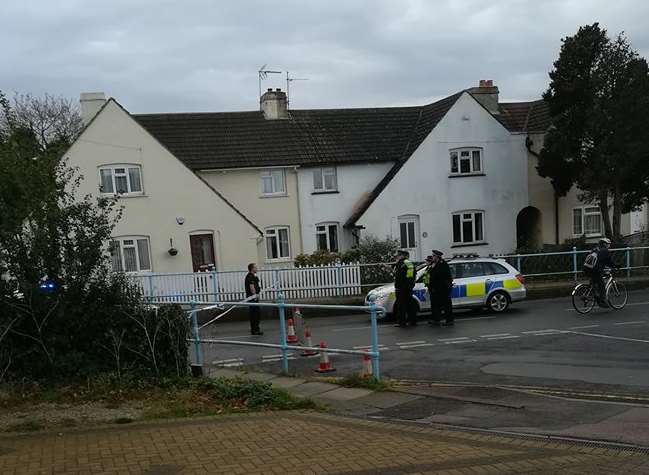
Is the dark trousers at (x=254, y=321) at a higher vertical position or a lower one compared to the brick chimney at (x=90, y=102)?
lower

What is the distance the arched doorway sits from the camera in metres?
28.4

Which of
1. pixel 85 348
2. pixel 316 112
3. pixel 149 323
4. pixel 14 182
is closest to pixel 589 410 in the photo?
pixel 149 323

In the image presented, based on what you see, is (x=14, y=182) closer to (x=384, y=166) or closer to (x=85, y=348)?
(x=85, y=348)

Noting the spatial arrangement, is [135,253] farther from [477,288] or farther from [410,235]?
[477,288]

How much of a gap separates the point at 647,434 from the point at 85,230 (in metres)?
6.96

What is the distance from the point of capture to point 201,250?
2495 cm

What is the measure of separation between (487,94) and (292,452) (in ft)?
89.4

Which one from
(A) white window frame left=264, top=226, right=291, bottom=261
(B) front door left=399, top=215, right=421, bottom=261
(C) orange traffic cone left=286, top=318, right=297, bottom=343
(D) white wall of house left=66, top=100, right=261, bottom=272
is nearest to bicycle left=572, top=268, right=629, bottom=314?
(C) orange traffic cone left=286, top=318, right=297, bottom=343

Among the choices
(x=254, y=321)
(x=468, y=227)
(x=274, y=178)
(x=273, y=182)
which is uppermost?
(x=274, y=178)

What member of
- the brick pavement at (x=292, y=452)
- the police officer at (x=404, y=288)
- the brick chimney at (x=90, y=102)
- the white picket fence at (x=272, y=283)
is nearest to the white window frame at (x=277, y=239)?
the white picket fence at (x=272, y=283)

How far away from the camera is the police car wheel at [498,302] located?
16.0 metres

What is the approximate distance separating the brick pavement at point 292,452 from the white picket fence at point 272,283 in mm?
13695

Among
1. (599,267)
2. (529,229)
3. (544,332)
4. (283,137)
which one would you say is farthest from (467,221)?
(544,332)

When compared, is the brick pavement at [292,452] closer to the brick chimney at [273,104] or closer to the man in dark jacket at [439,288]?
the man in dark jacket at [439,288]
